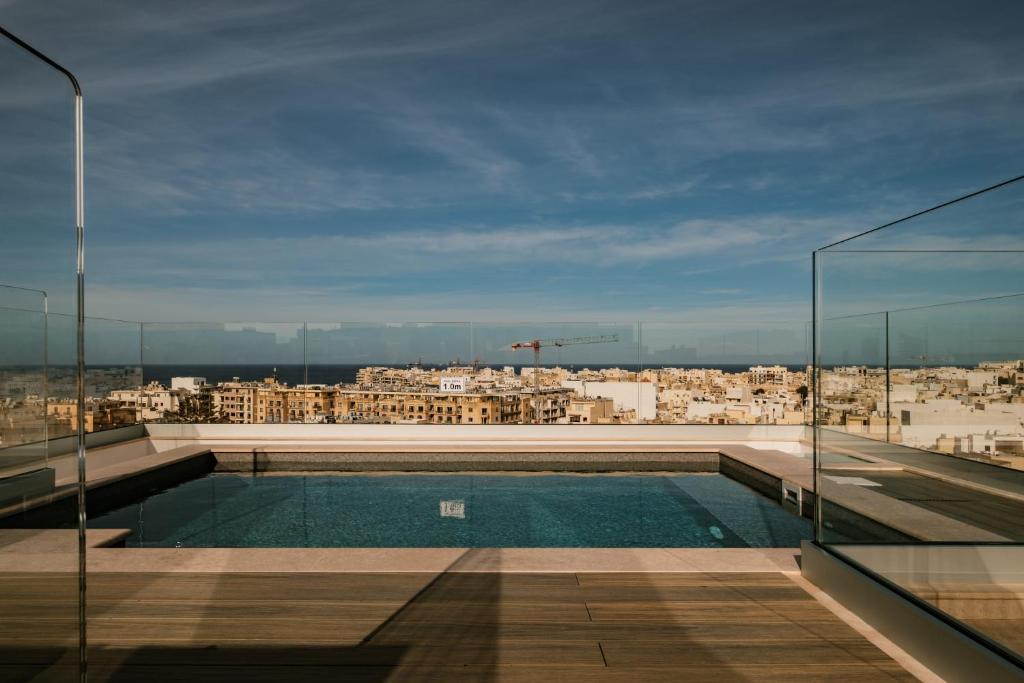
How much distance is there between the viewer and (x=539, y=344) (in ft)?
28.5

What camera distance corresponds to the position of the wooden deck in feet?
6.86

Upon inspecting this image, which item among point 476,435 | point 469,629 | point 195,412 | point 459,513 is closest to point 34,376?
point 469,629

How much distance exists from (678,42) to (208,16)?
6768 mm

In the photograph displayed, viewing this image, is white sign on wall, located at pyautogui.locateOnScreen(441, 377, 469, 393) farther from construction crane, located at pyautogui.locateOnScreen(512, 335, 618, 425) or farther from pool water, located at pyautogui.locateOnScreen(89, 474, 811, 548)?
pool water, located at pyautogui.locateOnScreen(89, 474, 811, 548)

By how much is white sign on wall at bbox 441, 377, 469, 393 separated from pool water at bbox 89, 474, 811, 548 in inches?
77.0

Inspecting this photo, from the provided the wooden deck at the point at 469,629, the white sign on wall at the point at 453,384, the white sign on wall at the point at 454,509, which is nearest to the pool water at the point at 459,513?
the white sign on wall at the point at 454,509

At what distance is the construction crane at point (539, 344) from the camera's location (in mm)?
8406

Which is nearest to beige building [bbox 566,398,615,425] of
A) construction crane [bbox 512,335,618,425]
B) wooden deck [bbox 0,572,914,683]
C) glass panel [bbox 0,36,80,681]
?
construction crane [bbox 512,335,618,425]

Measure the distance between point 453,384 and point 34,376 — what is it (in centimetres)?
718

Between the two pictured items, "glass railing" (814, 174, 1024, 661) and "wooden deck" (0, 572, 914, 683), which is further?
"wooden deck" (0, 572, 914, 683)

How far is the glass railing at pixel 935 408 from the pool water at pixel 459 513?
139cm

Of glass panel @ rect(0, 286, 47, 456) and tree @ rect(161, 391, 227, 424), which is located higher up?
glass panel @ rect(0, 286, 47, 456)

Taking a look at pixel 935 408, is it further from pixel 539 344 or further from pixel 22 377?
pixel 539 344

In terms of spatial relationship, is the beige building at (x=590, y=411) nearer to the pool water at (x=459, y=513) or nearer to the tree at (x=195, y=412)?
the pool water at (x=459, y=513)
